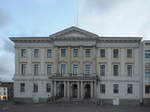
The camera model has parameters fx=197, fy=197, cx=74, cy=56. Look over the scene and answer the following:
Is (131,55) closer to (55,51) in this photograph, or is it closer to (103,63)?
(103,63)

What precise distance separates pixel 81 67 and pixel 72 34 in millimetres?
6766

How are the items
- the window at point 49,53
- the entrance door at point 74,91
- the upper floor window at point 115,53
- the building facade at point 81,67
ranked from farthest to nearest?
the window at point 49,53
the entrance door at point 74,91
the upper floor window at point 115,53
the building facade at point 81,67

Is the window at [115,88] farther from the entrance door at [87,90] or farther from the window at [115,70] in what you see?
the entrance door at [87,90]

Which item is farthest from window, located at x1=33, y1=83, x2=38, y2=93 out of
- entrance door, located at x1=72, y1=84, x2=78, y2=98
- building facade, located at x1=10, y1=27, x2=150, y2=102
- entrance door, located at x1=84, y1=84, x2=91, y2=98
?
entrance door, located at x1=84, y1=84, x2=91, y2=98

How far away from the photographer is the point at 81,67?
38.7 metres

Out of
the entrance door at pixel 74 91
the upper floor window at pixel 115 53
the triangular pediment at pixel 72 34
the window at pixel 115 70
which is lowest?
the entrance door at pixel 74 91

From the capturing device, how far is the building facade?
125 feet

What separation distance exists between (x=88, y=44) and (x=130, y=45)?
831 cm

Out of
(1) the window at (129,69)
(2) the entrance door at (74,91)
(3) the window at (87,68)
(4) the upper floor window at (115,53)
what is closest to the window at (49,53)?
(3) the window at (87,68)

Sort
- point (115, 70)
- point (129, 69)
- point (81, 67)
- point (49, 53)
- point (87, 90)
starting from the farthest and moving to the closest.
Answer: point (49, 53), point (87, 90), point (115, 70), point (129, 69), point (81, 67)

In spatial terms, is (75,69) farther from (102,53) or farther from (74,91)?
(102,53)

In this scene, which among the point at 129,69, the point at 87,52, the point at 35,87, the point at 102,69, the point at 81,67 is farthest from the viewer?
the point at 35,87

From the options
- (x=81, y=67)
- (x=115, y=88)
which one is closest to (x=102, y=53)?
(x=81, y=67)

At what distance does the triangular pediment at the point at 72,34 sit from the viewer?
38609mm
